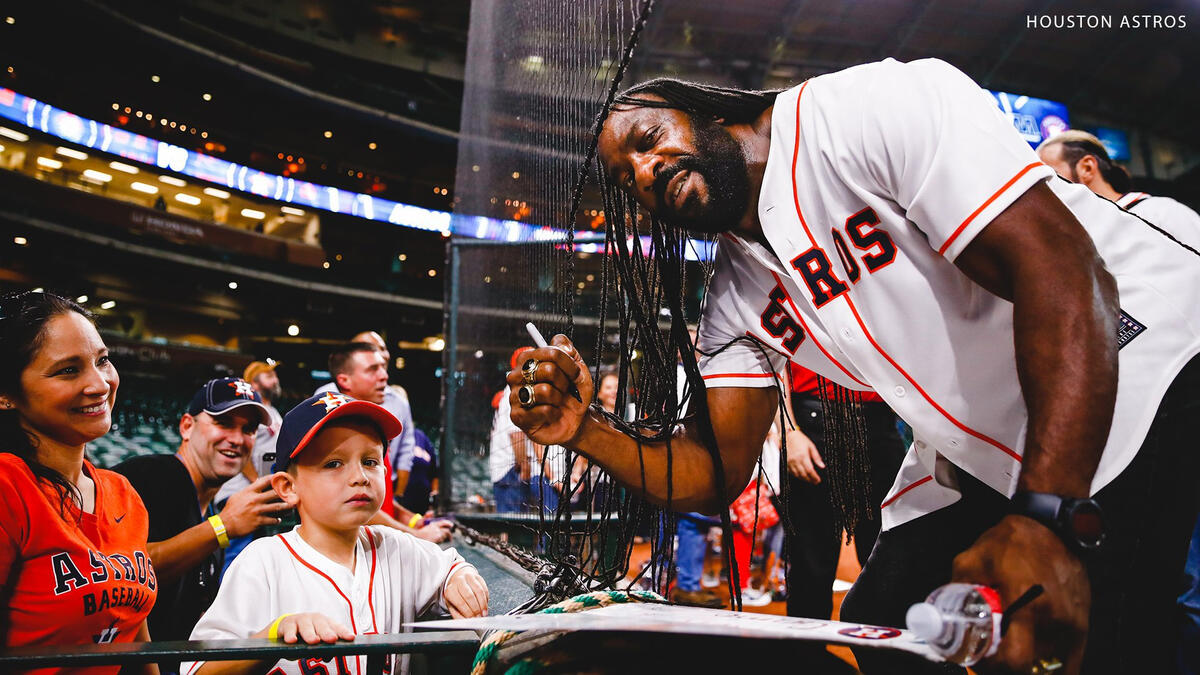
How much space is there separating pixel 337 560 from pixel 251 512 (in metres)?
0.38

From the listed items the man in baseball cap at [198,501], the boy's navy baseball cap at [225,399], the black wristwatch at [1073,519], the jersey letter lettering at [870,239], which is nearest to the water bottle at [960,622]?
the black wristwatch at [1073,519]

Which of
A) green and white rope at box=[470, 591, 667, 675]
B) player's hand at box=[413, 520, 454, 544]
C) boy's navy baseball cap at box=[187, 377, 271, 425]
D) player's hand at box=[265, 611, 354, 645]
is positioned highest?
boy's navy baseball cap at box=[187, 377, 271, 425]

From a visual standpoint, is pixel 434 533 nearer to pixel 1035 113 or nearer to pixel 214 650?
pixel 214 650

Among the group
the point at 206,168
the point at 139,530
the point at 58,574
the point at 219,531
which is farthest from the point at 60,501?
the point at 206,168

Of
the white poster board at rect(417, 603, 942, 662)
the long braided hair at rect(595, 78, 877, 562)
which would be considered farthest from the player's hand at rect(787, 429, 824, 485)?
the white poster board at rect(417, 603, 942, 662)

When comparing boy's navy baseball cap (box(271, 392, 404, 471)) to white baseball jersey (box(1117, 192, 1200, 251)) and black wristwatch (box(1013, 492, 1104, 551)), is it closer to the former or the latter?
black wristwatch (box(1013, 492, 1104, 551))

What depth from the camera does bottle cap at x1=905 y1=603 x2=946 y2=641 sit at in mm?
538

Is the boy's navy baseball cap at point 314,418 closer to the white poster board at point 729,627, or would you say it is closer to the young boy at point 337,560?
the young boy at point 337,560

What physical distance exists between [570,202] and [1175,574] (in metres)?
1.54

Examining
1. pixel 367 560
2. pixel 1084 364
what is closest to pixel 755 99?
pixel 1084 364

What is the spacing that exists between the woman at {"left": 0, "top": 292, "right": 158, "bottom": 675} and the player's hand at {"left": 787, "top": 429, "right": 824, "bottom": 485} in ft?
6.10

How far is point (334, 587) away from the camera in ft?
5.24

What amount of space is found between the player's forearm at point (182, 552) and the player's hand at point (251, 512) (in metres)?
0.09

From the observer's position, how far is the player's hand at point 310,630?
102cm
